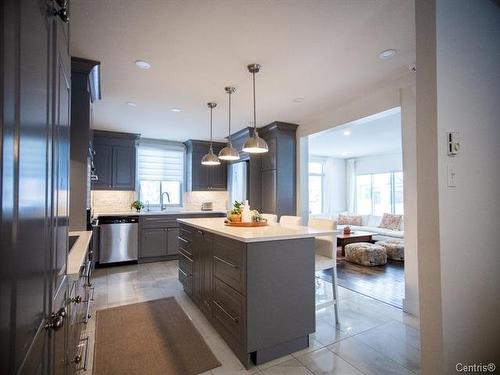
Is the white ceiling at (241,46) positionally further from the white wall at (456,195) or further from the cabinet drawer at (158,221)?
the cabinet drawer at (158,221)

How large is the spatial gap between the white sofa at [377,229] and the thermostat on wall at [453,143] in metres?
Answer: 5.46

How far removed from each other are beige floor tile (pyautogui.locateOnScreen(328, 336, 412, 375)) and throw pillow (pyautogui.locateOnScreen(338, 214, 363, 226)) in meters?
5.78

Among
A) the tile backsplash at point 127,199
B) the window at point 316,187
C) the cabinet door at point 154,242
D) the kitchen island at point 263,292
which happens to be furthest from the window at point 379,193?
the kitchen island at point 263,292

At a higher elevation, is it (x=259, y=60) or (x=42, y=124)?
(x=259, y=60)

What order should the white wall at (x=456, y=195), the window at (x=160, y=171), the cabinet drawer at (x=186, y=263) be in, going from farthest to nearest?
the window at (x=160, y=171) < the cabinet drawer at (x=186, y=263) < the white wall at (x=456, y=195)

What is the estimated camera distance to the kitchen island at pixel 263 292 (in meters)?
1.89

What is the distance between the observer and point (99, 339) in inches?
90.1

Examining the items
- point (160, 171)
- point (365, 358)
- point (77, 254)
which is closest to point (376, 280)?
point (365, 358)

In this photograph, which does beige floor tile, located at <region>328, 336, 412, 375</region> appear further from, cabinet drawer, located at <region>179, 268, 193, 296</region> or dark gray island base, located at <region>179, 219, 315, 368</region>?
cabinet drawer, located at <region>179, 268, 193, 296</region>

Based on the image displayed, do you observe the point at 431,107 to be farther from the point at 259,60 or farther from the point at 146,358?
the point at 146,358

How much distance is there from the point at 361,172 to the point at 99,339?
28.4 ft

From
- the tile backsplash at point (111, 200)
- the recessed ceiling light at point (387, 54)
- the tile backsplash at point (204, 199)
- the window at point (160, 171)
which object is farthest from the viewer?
the tile backsplash at point (204, 199)

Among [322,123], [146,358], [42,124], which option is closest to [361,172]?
[322,123]

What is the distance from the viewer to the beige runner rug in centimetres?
192
